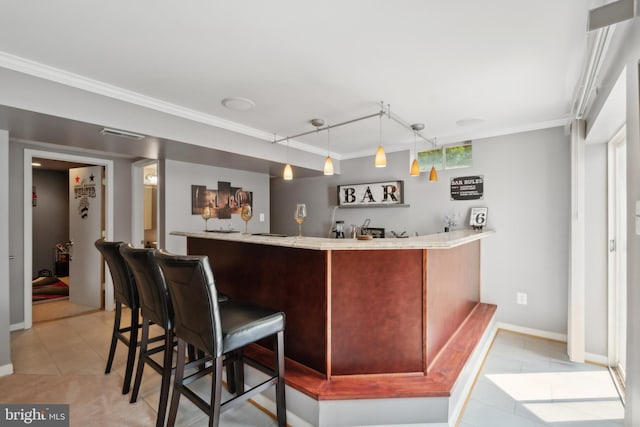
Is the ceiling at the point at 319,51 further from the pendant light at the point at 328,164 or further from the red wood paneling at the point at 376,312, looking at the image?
the red wood paneling at the point at 376,312

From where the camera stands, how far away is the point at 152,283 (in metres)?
1.91

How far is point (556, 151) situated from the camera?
331 cm

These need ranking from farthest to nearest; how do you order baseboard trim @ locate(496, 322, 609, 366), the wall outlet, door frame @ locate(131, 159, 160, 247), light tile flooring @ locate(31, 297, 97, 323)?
door frame @ locate(131, 159, 160, 247), light tile flooring @ locate(31, 297, 97, 323), the wall outlet, baseboard trim @ locate(496, 322, 609, 366)

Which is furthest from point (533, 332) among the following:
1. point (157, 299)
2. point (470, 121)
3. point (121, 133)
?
point (121, 133)

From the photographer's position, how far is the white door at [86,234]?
175 inches

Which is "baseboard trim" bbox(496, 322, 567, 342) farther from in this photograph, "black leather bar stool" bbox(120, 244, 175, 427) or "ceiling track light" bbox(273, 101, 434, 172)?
"black leather bar stool" bbox(120, 244, 175, 427)

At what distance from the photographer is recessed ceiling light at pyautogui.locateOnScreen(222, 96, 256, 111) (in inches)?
108

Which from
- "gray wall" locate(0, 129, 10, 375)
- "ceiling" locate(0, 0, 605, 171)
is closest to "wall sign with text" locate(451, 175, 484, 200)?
"ceiling" locate(0, 0, 605, 171)

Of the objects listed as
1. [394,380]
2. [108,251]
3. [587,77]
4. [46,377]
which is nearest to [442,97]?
[587,77]

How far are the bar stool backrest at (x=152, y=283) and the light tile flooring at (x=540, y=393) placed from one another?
2013 millimetres

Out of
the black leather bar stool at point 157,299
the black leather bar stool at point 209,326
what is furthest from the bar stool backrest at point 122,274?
the black leather bar stool at point 209,326

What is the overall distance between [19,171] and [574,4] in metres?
5.37

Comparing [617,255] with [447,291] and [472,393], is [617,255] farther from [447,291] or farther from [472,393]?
[472,393]

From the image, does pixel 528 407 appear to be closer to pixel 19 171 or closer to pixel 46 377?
pixel 46 377
